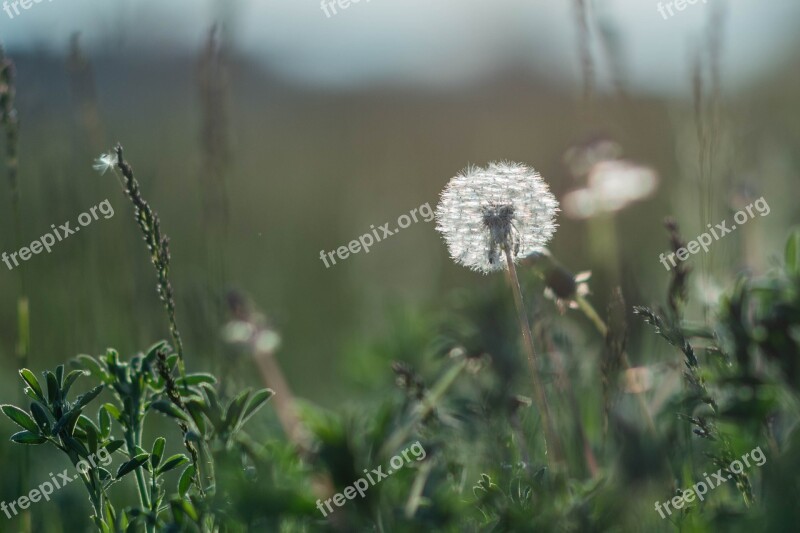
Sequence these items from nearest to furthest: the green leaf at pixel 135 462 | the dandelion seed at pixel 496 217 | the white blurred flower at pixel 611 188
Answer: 1. the green leaf at pixel 135 462
2. the dandelion seed at pixel 496 217
3. the white blurred flower at pixel 611 188

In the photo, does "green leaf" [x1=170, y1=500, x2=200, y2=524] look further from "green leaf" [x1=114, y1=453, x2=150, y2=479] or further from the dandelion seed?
the dandelion seed

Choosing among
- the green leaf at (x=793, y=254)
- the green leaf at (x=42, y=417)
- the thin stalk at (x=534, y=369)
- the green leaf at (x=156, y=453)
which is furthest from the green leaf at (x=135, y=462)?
the green leaf at (x=793, y=254)

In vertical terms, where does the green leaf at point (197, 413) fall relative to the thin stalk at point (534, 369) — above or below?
above

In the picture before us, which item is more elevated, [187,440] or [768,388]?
[187,440]

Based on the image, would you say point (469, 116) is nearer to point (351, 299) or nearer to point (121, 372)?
point (351, 299)

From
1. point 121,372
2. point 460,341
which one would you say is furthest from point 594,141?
point 121,372

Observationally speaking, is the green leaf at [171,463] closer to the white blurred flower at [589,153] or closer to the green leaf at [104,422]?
the green leaf at [104,422]

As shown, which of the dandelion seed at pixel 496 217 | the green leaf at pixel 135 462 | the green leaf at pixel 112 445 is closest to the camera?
the green leaf at pixel 135 462

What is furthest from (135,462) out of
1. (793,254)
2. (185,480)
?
(793,254)
